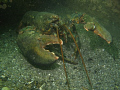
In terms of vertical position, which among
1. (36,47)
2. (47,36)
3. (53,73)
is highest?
(47,36)

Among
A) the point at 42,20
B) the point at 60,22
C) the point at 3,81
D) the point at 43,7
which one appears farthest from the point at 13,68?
the point at 43,7

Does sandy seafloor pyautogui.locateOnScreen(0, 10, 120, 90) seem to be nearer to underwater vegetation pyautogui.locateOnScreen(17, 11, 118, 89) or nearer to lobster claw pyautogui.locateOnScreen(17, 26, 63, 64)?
underwater vegetation pyautogui.locateOnScreen(17, 11, 118, 89)

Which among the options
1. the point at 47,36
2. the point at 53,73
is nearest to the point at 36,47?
the point at 47,36

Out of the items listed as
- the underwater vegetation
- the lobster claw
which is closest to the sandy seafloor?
the underwater vegetation

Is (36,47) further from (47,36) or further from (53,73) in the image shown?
(53,73)

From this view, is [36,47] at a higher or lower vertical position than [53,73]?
higher

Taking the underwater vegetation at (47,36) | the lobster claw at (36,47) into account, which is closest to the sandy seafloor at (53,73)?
the underwater vegetation at (47,36)

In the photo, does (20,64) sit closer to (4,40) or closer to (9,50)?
(9,50)

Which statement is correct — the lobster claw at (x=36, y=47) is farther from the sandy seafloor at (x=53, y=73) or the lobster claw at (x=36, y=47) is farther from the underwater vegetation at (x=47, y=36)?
the sandy seafloor at (x=53, y=73)
